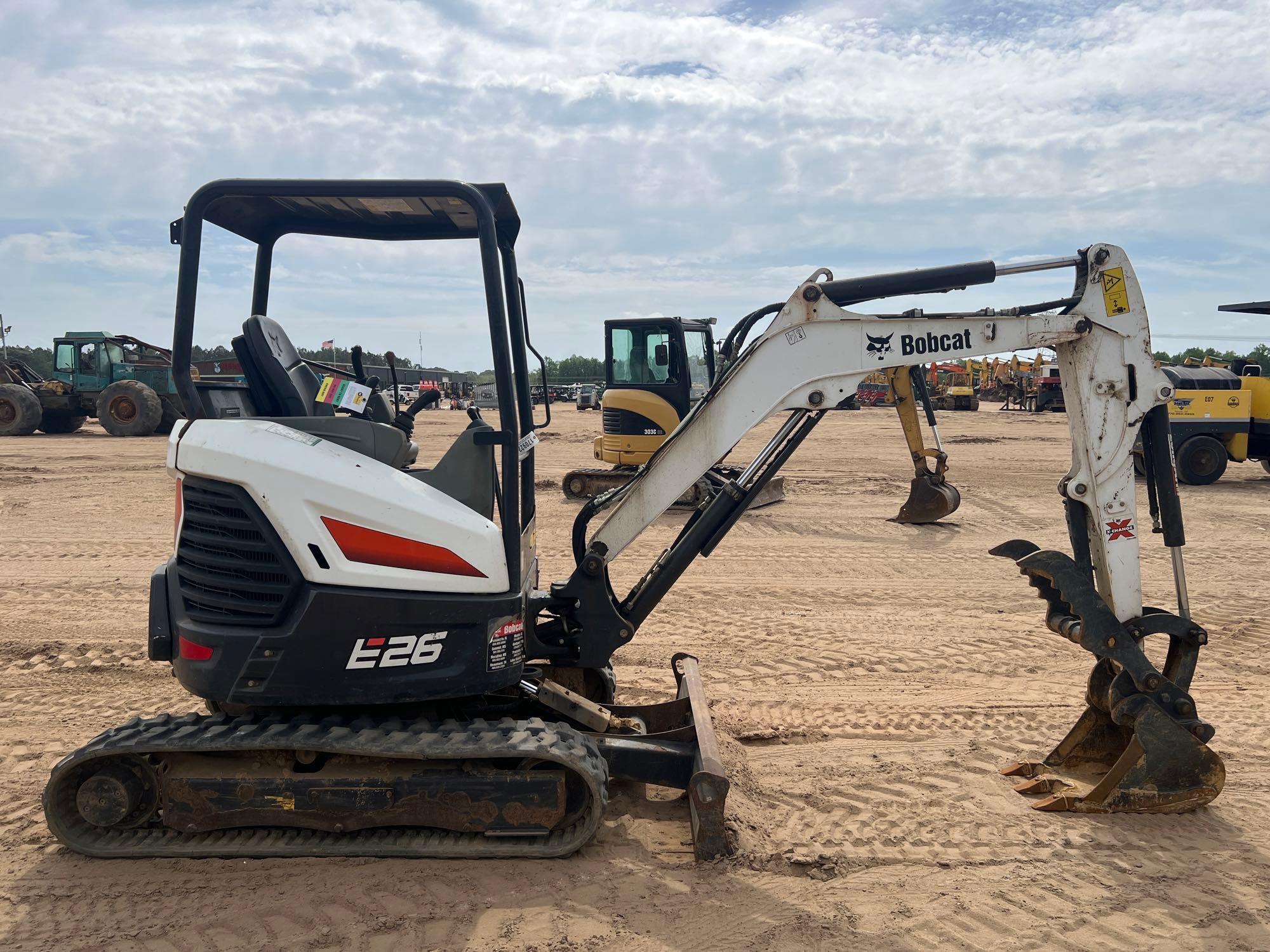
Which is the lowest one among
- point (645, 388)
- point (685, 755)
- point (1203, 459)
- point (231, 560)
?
point (685, 755)

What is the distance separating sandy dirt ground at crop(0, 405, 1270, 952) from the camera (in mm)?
3111

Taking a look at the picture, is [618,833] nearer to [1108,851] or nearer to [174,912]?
[174,912]

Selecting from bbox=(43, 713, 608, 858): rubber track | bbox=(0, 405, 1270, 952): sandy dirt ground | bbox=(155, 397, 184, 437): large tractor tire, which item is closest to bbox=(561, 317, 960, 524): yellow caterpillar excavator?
bbox=(0, 405, 1270, 952): sandy dirt ground

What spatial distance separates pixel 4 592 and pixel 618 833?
663cm

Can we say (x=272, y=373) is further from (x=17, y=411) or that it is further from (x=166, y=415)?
(x=17, y=411)

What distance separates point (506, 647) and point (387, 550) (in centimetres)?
64

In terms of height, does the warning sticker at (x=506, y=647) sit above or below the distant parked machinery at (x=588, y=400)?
below

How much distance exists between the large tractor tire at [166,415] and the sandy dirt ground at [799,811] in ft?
55.4

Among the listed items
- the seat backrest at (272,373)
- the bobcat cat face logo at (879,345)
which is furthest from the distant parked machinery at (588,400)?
the bobcat cat face logo at (879,345)

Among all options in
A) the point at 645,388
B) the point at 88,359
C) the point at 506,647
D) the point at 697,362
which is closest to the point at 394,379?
the point at 506,647

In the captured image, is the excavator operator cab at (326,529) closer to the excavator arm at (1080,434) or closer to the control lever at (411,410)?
the control lever at (411,410)

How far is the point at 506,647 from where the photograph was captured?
3.62m

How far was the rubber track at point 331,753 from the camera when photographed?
3365mm

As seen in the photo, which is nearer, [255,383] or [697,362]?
[255,383]
